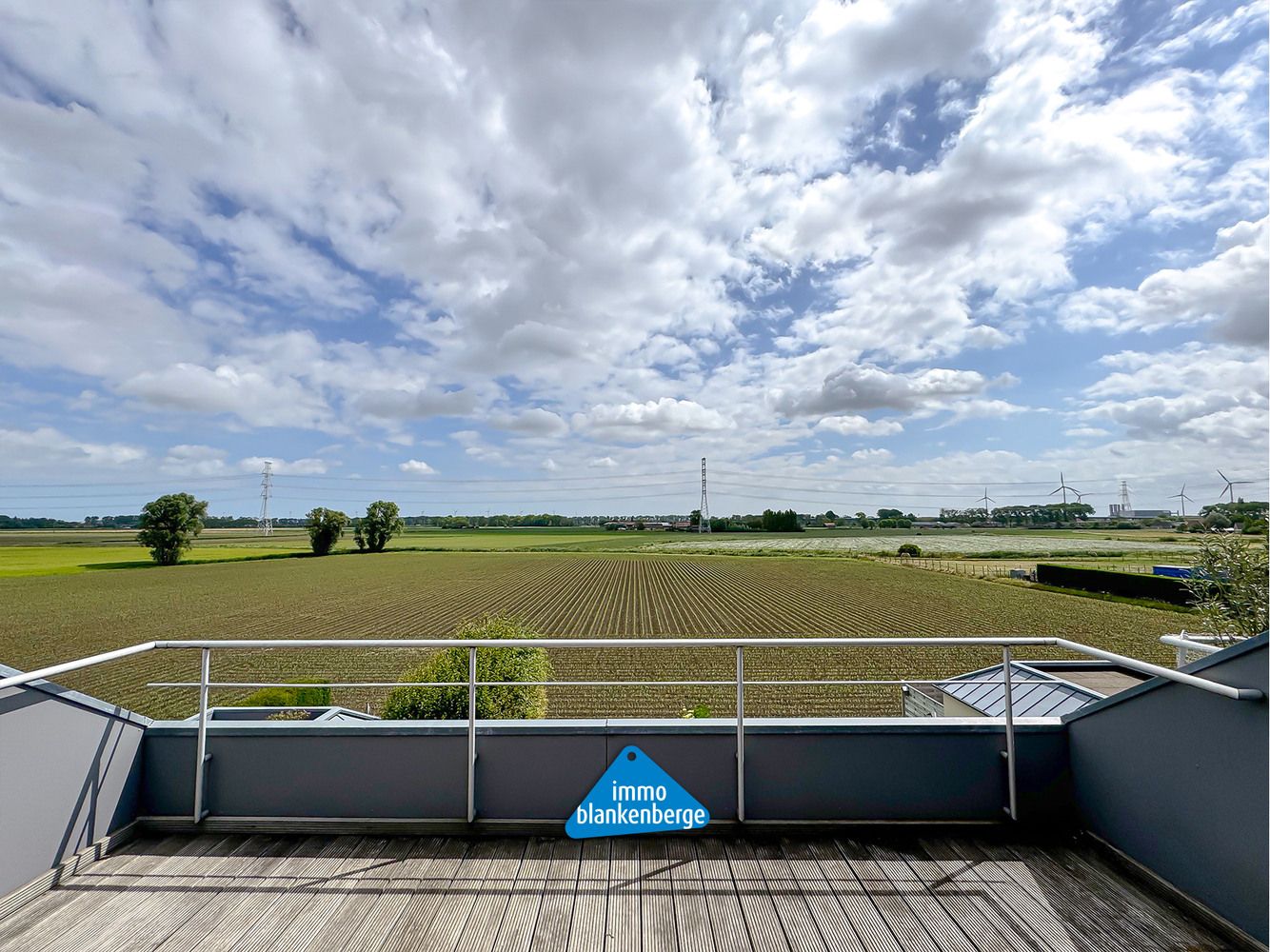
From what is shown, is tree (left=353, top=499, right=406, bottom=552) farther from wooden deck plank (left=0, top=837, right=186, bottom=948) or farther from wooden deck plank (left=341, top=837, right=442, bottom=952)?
wooden deck plank (left=341, top=837, right=442, bottom=952)

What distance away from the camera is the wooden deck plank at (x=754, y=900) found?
5.47 ft

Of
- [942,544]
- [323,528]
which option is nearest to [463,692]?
[323,528]

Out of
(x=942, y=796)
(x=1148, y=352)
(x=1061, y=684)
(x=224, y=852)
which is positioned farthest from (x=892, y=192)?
(x=224, y=852)

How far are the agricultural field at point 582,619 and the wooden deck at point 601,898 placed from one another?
37.5ft

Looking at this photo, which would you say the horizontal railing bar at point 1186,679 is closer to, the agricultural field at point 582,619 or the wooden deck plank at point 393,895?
the wooden deck plank at point 393,895

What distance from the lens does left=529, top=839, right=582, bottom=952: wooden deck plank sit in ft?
5.46

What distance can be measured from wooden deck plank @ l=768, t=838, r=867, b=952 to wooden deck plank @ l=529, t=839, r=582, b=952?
74cm

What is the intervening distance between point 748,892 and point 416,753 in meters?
1.47

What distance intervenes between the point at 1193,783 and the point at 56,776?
411 centimetres

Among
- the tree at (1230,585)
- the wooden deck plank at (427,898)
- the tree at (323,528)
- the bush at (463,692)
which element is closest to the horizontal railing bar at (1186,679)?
the wooden deck plank at (427,898)

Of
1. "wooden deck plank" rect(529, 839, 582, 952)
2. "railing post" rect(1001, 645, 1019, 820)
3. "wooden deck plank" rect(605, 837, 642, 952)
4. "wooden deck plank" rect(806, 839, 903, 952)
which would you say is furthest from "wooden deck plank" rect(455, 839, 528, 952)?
"railing post" rect(1001, 645, 1019, 820)

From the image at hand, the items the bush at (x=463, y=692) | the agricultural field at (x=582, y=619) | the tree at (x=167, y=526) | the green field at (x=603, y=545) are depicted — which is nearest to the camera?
the bush at (x=463, y=692)

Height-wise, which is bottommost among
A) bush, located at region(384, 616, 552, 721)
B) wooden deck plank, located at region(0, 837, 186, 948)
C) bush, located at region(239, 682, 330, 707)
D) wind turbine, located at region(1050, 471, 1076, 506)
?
bush, located at region(239, 682, 330, 707)

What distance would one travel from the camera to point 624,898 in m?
1.88
